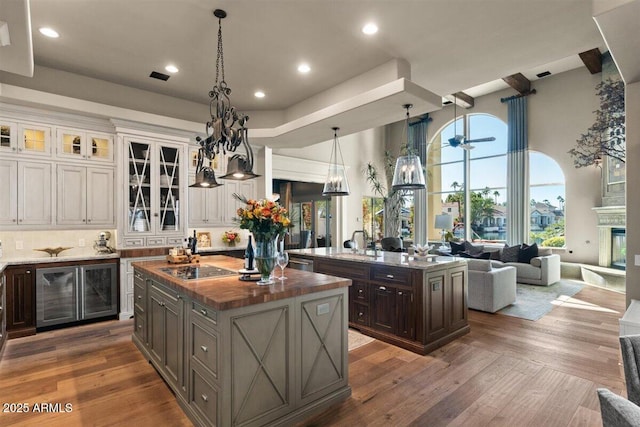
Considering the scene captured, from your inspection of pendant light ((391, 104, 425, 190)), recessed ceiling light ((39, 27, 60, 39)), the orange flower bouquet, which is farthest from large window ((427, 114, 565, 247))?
recessed ceiling light ((39, 27, 60, 39))

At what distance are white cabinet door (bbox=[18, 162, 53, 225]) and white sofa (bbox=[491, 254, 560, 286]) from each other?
26.6ft

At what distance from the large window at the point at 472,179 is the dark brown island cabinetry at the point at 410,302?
253 inches

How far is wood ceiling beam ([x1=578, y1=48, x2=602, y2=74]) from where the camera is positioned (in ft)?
23.0

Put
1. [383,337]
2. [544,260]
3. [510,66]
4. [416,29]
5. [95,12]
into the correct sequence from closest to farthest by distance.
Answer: [95,12]
[416,29]
[383,337]
[510,66]
[544,260]

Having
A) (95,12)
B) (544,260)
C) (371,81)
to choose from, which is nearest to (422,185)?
(371,81)

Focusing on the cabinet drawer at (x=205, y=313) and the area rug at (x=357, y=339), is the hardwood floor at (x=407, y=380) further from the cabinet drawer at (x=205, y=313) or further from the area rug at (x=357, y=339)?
the cabinet drawer at (x=205, y=313)

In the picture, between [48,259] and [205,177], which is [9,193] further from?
[205,177]

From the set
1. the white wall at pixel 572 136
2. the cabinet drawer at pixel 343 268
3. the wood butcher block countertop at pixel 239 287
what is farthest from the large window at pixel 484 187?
the wood butcher block countertop at pixel 239 287

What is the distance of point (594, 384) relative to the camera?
2934 mm

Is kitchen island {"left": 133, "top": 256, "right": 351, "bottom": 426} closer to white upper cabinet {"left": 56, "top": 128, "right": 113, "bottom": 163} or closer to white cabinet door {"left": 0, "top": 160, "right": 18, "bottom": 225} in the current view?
white cabinet door {"left": 0, "top": 160, "right": 18, "bottom": 225}

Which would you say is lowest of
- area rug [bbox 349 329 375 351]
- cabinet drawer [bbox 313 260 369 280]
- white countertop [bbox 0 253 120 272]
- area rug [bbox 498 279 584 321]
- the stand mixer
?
area rug [bbox 498 279 584 321]

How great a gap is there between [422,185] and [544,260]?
4797mm

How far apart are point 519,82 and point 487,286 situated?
20.0 feet

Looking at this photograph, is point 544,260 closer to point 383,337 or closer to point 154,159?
point 383,337
